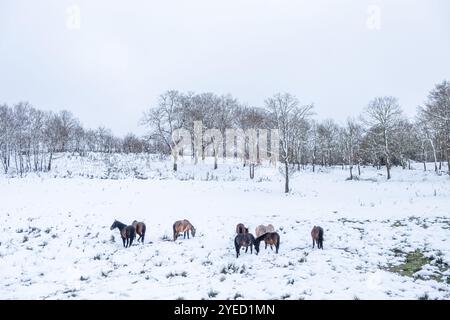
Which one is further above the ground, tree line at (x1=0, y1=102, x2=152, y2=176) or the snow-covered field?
tree line at (x1=0, y1=102, x2=152, y2=176)

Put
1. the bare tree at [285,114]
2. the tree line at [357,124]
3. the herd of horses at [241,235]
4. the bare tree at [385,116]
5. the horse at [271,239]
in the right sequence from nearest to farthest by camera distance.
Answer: the herd of horses at [241,235] < the horse at [271,239] < the bare tree at [285,114] < the tree line at [357,124] < the bare tree at [385,116]

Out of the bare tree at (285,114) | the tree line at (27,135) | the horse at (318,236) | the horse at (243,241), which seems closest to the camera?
the horse at (243,241)

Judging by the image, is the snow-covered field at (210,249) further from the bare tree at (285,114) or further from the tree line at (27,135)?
the tree line at (27,135)

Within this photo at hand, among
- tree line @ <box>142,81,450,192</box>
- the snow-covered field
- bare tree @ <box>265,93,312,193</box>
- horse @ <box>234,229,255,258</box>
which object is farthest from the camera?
tree line @ <box>142,81,450,192</box>

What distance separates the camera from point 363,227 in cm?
1545

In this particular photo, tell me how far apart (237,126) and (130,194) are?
1325 inches

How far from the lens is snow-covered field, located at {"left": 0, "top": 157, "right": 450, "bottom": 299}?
8727mm

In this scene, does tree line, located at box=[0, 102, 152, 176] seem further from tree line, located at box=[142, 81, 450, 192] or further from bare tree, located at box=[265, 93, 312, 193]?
bare tree, located at box=[265, 93, 312, 193]

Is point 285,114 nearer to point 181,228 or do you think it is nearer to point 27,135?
point 181,228

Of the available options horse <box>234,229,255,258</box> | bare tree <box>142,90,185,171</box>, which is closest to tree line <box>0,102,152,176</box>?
bare tree <box>142,90,185,171</box>

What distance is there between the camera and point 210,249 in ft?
41.5

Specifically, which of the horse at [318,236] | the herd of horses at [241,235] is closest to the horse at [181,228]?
the herd of horses at [241,235]

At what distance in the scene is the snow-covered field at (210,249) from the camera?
28.6 ft

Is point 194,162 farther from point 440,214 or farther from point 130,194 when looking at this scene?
point 440,214
